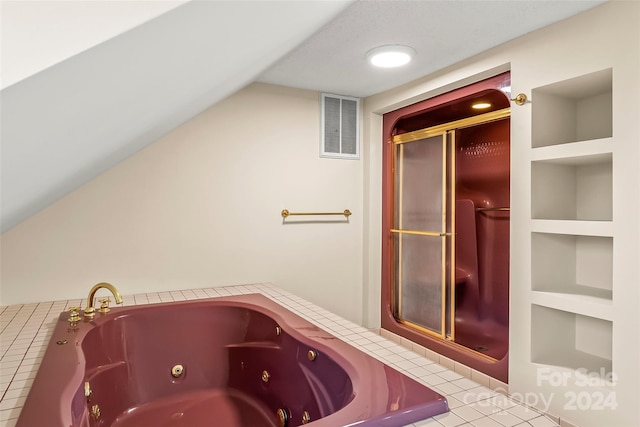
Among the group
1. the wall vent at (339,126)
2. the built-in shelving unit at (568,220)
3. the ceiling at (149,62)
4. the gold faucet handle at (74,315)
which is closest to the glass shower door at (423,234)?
the wall vent at (339,126)

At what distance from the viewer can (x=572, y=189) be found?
2.05 meters

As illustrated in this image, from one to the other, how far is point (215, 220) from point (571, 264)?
2.13 meters

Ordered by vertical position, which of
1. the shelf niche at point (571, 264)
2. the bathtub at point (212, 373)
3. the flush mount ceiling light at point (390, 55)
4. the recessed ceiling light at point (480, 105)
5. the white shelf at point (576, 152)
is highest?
the flush mount ceiling light at point (390, 55)

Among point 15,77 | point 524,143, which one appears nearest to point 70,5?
point 15,77

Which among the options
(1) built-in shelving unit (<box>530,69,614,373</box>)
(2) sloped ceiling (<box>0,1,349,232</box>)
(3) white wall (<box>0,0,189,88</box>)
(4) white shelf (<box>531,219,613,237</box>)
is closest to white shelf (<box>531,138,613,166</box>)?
(1) built-in shelving unit (<box>530,69,614,373</box>)

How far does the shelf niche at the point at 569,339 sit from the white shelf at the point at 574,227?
1.29ft

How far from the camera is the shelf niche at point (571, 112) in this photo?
1887 millimetres

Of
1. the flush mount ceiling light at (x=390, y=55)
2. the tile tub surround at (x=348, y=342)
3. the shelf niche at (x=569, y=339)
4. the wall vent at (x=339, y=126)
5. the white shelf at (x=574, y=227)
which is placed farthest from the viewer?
the wall vent at (x=339, y=126)

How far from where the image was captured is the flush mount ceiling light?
2.13 meters

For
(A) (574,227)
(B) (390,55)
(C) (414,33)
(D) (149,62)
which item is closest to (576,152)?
(A) (574,227)

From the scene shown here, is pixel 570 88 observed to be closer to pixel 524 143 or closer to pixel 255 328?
pixel 524 143

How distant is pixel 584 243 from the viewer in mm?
1990

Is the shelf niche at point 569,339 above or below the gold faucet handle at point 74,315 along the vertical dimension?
below

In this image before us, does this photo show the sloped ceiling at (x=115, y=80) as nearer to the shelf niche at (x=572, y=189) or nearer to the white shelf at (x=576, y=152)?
the white shelf at (x=576, y=152)
